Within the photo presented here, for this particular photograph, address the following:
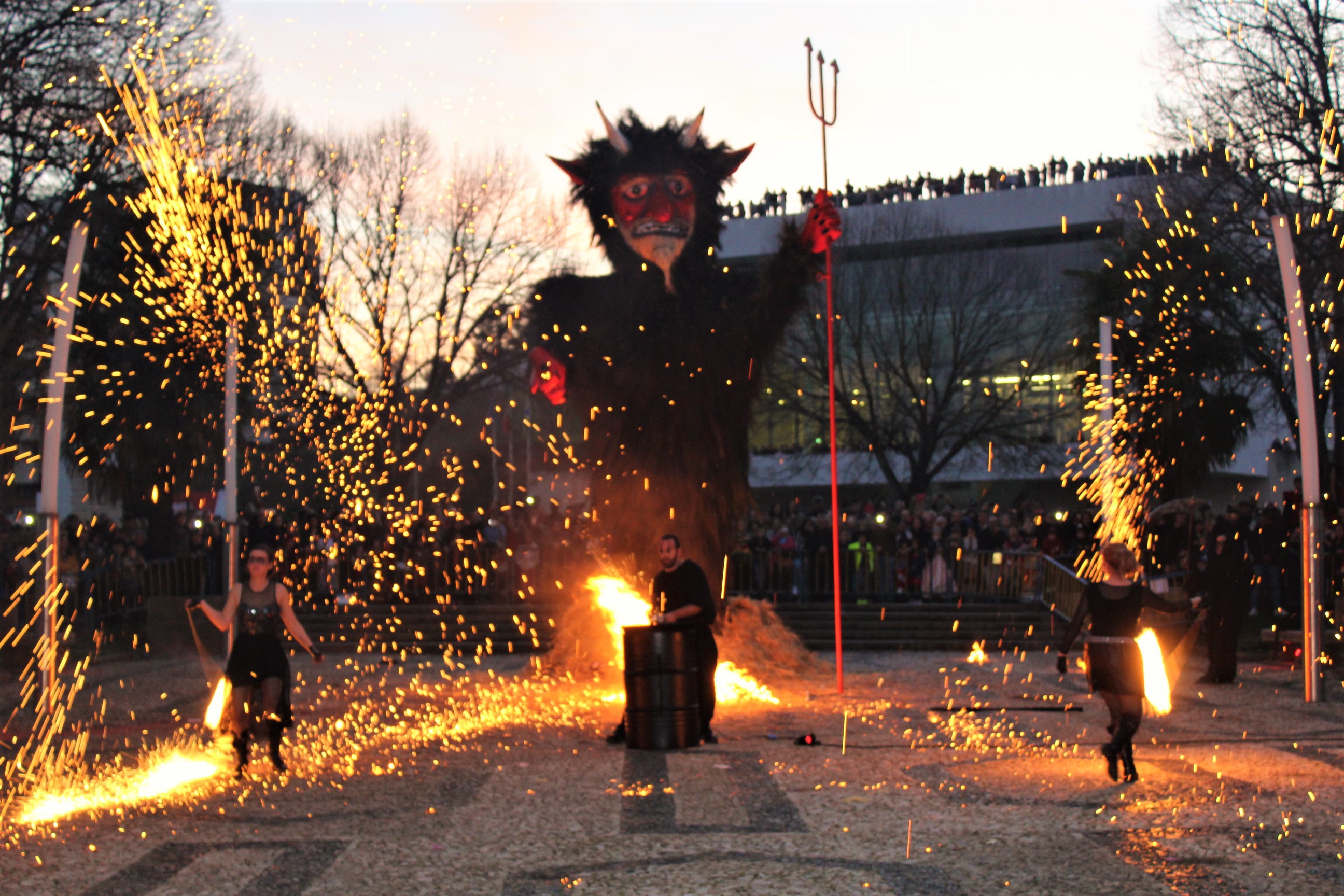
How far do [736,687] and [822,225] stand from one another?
15.0 ft

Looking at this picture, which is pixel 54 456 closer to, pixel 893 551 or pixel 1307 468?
pixel 1307 468

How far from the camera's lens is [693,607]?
10.9 m

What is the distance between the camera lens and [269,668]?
376 inches

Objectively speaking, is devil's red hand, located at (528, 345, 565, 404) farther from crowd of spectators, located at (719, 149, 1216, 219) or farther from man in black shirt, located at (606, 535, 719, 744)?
crowd of spectators, located at (719, 149, 1216, 219)

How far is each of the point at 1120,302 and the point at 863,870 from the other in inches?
840

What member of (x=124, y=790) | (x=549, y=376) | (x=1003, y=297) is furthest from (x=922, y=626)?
(x=1003, y=297)

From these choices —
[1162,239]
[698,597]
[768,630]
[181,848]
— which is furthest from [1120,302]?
[181,848]

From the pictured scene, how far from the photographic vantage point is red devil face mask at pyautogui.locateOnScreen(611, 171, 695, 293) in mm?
13477

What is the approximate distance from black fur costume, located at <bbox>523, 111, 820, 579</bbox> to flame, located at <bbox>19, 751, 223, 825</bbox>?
5102mm

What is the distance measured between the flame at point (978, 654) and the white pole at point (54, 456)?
433 inches

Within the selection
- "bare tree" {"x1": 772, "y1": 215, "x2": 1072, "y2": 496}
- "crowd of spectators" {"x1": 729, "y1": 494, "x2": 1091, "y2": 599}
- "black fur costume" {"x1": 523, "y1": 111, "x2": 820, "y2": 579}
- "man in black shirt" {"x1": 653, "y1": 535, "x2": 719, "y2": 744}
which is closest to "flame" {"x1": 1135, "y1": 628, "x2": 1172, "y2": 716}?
"man in black shirt" {"x1": 653, "y1": 535, "x2": 719, "y2": 744}

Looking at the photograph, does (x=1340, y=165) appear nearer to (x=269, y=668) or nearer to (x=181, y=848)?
(x=269, y=668)

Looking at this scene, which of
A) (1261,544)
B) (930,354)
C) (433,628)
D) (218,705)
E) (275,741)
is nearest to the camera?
(275,741)

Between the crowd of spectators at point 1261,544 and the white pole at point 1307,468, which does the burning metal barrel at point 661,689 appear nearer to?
the white pole at point 1307,468
